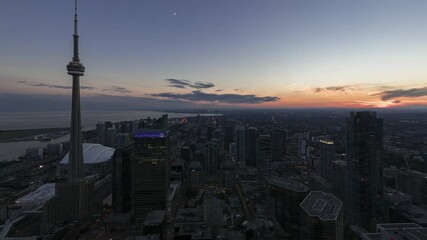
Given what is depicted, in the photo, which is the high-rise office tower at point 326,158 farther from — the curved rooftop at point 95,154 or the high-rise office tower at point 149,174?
the curved rooftop at point 95,154

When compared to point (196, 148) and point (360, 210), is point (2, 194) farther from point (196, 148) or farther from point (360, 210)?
point (360, 210)

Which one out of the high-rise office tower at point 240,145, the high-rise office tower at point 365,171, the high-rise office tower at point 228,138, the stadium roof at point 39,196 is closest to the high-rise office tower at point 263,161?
the high-rise office tower at point 240,145

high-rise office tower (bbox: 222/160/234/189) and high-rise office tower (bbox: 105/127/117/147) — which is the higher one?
high-rise office tower (bbox: 105/127/117/147)

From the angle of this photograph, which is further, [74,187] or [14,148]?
[14,148]

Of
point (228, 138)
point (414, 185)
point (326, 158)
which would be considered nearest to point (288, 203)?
point (326, 158)

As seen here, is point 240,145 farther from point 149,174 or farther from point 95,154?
point 149,174

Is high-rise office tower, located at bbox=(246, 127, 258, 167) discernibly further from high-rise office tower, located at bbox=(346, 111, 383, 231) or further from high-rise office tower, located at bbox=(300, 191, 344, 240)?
high-rise office tower, located at bbox=(300, 191, 344, 240)

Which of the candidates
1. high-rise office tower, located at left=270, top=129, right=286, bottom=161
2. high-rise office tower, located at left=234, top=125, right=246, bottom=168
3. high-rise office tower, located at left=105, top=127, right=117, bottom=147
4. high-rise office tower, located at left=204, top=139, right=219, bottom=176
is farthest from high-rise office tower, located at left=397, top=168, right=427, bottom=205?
high-rise office tower, located at left=105, top=127, right=117, bottom=147
